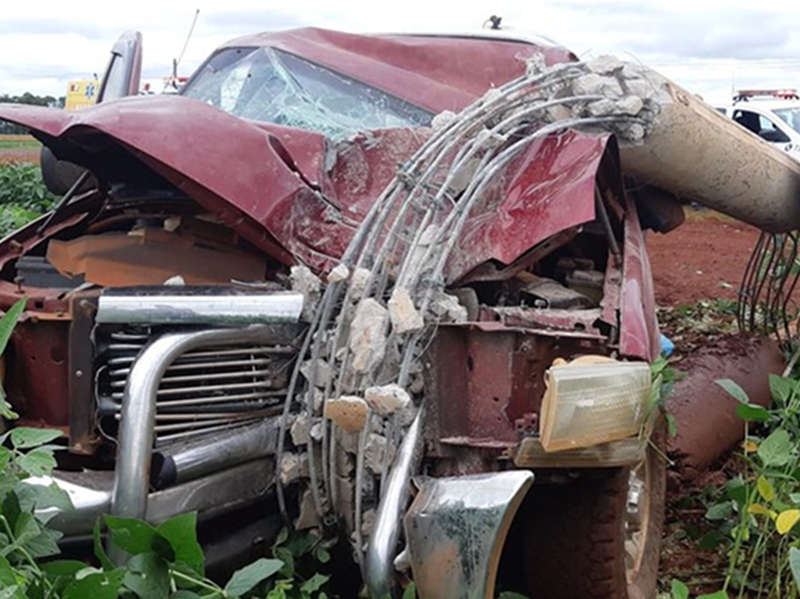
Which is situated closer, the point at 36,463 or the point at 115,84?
the point at 36,463

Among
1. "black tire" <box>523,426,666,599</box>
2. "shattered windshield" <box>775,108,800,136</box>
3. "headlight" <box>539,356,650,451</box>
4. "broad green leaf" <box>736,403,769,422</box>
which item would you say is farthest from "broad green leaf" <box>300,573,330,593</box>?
"shattered windshield" <box>775,108,800,136</box>

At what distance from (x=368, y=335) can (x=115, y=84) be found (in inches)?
Result: 90.0

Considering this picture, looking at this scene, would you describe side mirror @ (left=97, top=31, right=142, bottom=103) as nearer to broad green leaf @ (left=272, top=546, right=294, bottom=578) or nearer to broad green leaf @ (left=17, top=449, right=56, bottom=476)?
broad green leaf @ (left=272, top=546, right=294, bottom=578)

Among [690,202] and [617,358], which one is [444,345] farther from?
[690,202]

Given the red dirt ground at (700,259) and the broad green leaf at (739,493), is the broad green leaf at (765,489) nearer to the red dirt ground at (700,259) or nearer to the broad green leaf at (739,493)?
the broad green leaf at (739,493)

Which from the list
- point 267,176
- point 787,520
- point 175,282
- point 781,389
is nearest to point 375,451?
point 175,282

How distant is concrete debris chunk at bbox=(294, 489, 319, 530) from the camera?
2.67 meters

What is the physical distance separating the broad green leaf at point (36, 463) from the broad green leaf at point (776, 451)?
6.32 feet

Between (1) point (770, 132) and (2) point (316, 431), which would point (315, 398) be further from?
(1) point (770, 132)

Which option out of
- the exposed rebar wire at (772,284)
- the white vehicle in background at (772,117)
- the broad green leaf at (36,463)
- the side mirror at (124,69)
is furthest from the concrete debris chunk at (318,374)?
the white vehicle in background at (772,117)

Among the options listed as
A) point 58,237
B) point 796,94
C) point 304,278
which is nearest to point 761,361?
point 304,278

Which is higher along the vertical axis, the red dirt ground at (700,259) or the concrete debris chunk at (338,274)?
the concrete debris chunk at (338,274)

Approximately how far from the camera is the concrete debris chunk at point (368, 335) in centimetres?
A: 247

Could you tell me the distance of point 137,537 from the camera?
6.93ft
